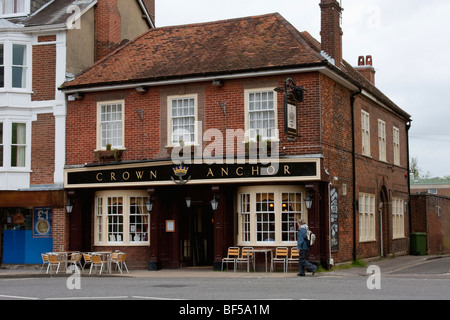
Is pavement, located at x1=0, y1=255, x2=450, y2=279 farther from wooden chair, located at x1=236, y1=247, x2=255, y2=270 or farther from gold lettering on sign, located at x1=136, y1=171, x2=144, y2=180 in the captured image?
gold lettering on sign, located at x1=136, y1=171, x2=144, y2=180

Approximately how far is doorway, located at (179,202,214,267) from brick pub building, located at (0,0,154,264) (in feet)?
14.2

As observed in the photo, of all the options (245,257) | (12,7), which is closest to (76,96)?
(12,7)

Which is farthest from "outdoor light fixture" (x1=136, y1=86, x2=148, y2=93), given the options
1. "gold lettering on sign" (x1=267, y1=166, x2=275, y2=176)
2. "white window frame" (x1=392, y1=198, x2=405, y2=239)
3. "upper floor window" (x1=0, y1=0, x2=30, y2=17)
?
"white window frame" (x1=392, y1=198, x2=405, y2=239)

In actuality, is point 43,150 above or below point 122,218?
above

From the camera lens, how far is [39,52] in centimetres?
2619

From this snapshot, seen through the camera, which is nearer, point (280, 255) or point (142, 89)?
point (280, 255)

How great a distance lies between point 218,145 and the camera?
76.9 ft

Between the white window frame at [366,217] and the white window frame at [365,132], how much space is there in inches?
70.1

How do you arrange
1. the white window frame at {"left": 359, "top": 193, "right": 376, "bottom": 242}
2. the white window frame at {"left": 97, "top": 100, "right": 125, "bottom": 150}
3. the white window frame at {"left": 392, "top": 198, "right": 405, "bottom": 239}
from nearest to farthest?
the white window frame at {"left": 97, "top": 100, "right": 125, "bottom": 150}, the white window frame at {"left": 359, "top": 193, "right": 376, "bottom": 242}, the white window frame at {"left": 392, "top": 198, "right": 405, "bottom": 239}

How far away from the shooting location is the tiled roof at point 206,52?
2326 centimetres

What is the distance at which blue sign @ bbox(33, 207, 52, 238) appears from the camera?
26047 mm

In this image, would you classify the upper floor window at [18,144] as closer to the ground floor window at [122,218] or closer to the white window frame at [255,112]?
the ground floor window at [122,218]

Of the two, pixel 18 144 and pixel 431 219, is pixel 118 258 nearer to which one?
pixel 18 144

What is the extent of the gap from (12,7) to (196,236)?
11.9 m
